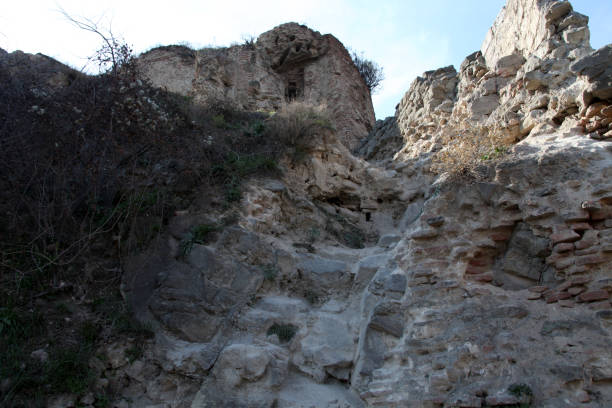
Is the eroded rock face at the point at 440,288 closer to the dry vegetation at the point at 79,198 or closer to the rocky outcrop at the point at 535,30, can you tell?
the rocky outcrop at the point at 535,30

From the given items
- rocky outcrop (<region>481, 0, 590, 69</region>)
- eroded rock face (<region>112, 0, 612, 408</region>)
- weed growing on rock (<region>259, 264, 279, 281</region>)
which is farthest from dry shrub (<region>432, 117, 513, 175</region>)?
weed growing on rock (<region>259, 264, 279, 281</region>)

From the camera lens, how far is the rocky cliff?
134 inches

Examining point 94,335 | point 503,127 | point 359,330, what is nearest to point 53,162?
point 94,335

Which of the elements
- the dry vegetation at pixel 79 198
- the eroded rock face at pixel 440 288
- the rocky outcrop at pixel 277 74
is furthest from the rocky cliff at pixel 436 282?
the rocky outcrop at pixel 277 74

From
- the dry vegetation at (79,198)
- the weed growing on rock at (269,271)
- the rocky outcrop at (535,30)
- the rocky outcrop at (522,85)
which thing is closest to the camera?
the dry vegetation at (79,198)

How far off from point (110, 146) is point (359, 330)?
11.7 feet

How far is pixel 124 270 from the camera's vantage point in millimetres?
4914

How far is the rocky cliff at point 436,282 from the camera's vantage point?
3396mm

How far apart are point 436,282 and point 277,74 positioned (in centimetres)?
907

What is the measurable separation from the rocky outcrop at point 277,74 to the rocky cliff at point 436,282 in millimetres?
4476

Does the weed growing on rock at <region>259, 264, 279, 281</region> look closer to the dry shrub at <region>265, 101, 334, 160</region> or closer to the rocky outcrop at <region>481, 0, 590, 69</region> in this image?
the dry shrub at <region>265, 101, 334, 160</region>

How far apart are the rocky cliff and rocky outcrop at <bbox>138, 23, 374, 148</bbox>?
448 centimetres

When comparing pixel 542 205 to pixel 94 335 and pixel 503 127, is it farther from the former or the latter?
pixel 94 335

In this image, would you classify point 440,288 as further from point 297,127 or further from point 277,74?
point 277,74
